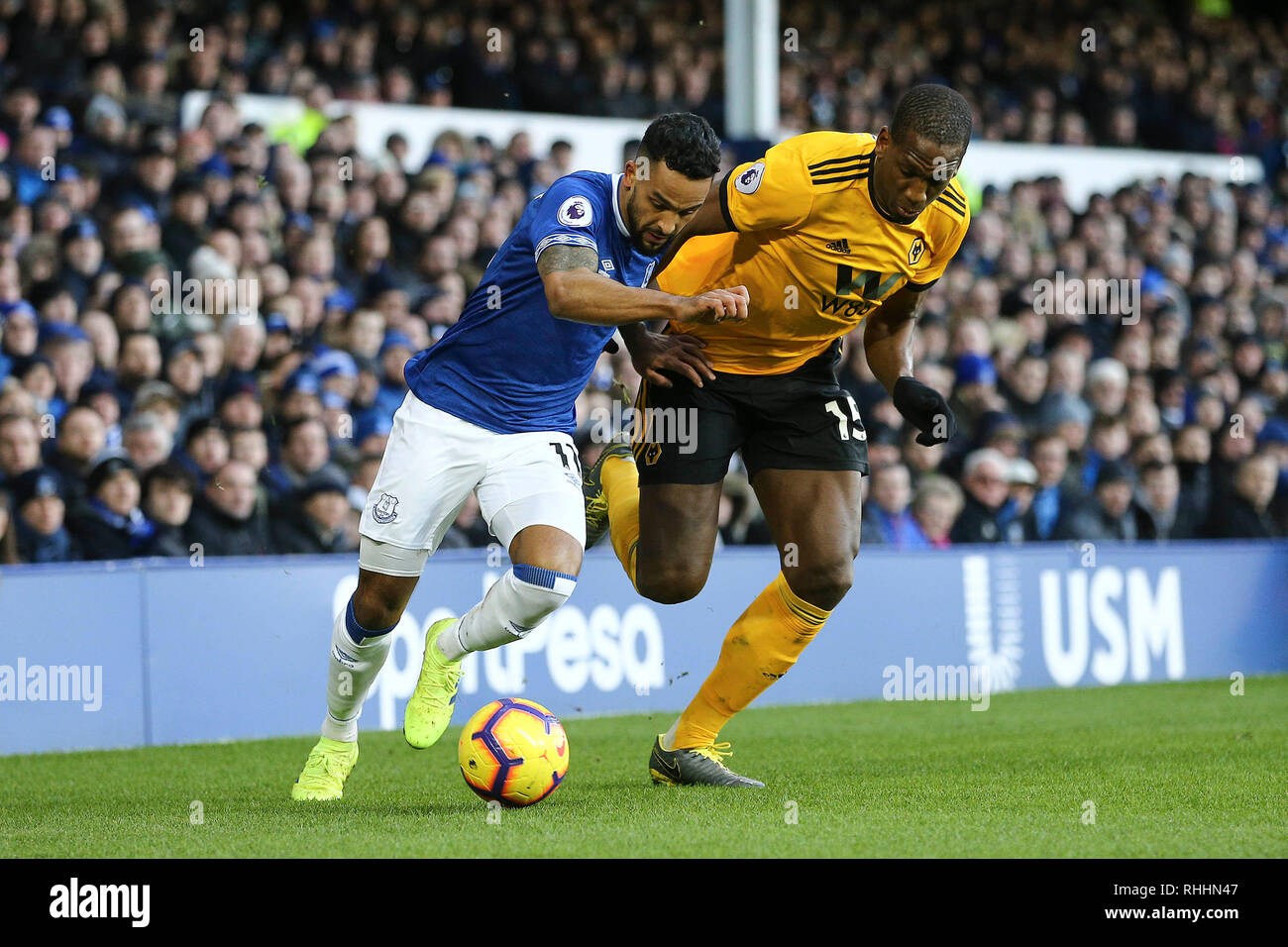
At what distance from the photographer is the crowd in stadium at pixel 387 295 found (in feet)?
30.8

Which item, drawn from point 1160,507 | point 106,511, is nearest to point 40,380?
point 106,511

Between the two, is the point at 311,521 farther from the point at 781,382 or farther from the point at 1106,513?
the point at 1106,513

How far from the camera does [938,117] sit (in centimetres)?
539

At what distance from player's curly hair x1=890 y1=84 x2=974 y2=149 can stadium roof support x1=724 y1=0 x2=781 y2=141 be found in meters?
8.32

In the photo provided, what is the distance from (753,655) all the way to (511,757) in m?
1.10

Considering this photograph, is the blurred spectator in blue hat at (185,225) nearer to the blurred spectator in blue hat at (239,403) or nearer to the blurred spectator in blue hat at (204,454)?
the blurred spectator in blue hat at (239,403)

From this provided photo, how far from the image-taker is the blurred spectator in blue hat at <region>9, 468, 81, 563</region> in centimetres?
859

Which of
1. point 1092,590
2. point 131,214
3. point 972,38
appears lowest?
point 1092,590
